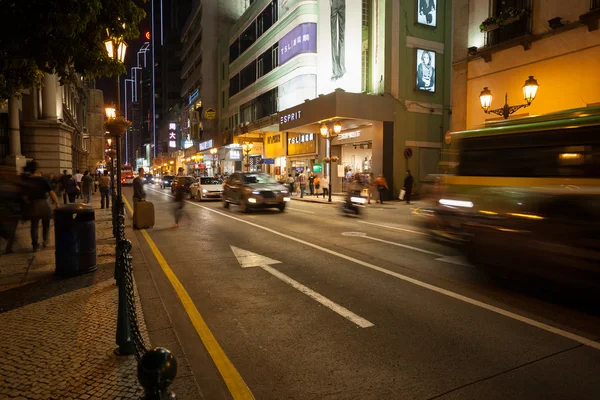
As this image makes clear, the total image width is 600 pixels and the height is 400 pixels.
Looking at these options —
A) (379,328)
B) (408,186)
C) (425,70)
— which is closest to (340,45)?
(425,70)

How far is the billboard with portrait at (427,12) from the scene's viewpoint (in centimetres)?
2661

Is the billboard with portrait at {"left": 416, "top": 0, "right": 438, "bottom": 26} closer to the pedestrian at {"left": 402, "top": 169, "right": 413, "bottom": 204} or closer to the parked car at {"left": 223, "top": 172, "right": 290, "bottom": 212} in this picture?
the pedestrian at {"left": 402, "top": 169, "right": 413, "bottom": 204}

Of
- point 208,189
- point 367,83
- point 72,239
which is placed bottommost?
point 72,239

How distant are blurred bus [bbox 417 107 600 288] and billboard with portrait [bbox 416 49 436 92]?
20.4m

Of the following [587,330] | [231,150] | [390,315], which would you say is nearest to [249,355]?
[390,315]

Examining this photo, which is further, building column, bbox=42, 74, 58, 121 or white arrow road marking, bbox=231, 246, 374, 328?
building column, bbox=42, 74, 58, 121

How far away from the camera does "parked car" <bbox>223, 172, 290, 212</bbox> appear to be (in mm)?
17203

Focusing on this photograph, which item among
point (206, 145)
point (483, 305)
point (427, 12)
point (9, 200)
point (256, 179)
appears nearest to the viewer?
point (483, 305)

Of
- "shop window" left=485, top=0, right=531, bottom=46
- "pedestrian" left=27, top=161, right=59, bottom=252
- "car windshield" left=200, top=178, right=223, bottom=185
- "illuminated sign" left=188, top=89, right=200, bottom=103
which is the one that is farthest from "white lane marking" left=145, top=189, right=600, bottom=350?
"illuminated sign" left=188, top=89, right=200, bottom=103

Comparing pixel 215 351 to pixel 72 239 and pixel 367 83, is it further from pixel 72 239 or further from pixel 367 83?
pixel 367 83

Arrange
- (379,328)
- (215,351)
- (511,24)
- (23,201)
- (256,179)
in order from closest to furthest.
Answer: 1. (215,351)
2. (379,328)
3. (23,201)
4. (511,24)
5. (256,179)

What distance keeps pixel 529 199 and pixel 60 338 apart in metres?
6.13

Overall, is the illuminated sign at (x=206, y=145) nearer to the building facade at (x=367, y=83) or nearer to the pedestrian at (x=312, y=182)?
the building facade at (x=367, y=83)

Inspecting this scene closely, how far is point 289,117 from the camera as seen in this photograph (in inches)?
1176
